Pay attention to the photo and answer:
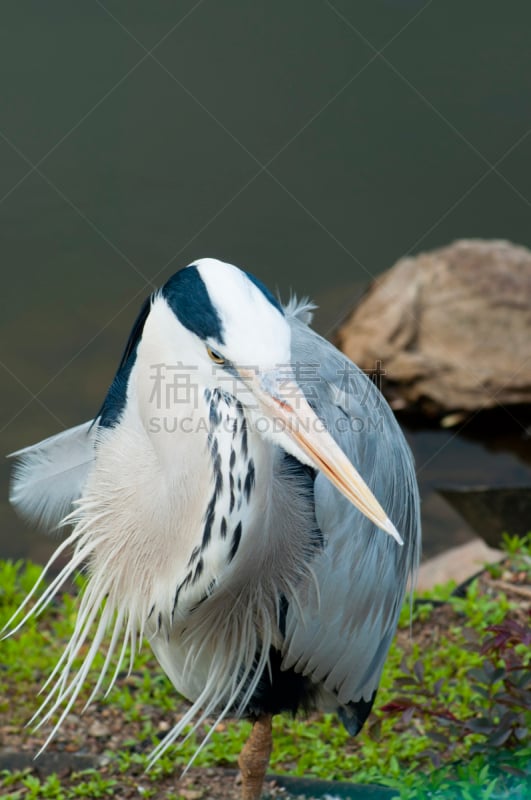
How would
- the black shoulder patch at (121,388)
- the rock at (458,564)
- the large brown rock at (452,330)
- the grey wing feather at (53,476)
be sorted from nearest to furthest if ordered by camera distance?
the black shoulder patch at (121,388)
the grey wing feather at (53,476)
the rock at (458,564)
the large brown rock at (452,330)

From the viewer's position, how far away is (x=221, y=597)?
102 inches

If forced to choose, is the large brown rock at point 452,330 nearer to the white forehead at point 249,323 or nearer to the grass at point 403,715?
the grass at point 403,715

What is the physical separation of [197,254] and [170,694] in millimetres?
3507

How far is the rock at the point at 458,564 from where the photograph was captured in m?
4.51

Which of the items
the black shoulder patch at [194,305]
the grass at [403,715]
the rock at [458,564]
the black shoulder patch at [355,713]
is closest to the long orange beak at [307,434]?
the black shoulder patch at [194,305]

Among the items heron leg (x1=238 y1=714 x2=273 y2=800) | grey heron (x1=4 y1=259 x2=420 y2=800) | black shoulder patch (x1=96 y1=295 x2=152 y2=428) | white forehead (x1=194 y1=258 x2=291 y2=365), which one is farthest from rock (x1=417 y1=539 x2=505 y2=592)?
white forehead (x1=194 y1=258 x2=291 y2=365)

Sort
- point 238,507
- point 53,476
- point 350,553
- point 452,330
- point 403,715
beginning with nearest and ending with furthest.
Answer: point 238,507, point 350,553, point 403,715, point 53,476, point 452,330

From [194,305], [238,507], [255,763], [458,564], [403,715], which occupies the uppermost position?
[194,305]

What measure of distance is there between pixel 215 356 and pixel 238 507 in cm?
35

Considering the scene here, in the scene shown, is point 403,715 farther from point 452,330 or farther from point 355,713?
point 452,330

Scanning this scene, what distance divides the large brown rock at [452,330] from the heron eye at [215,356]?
13.4 ft

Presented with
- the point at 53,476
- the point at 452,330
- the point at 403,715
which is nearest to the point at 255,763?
the point at 403,715

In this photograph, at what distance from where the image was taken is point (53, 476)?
3127 millimetres

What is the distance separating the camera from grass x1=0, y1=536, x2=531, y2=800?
2.97 m
